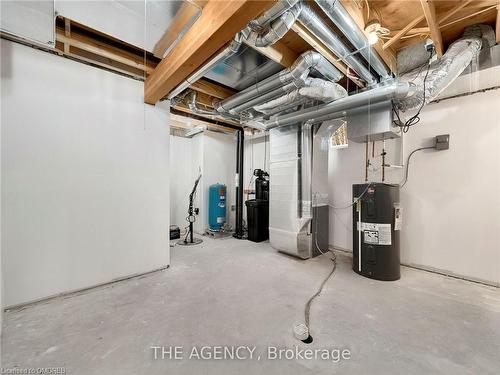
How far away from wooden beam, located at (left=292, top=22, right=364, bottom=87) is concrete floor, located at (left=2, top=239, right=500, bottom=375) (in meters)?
2.49

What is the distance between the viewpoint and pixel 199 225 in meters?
4.94

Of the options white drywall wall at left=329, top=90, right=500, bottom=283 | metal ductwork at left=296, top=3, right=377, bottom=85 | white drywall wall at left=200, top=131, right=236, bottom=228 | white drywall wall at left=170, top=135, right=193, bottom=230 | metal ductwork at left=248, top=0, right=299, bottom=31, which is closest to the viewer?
metal ductwork at left=248, top=0, right=299, bottom=31

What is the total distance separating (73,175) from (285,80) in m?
2.48

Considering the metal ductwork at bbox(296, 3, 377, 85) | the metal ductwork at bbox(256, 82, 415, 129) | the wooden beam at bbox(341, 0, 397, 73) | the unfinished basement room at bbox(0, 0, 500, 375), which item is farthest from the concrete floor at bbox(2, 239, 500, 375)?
the wooden beam at bbox(341, 0, 397, 73)

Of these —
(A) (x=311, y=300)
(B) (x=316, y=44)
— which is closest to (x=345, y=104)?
(B) (x=316, y=44)

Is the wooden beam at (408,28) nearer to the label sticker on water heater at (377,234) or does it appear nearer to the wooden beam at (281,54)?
the wooden beam at (281,54)

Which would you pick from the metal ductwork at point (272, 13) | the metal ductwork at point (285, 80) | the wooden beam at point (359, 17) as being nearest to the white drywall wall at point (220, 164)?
the metal ductwork at point (285, 80)

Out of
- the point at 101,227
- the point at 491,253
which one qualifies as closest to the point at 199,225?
the point at 101,227

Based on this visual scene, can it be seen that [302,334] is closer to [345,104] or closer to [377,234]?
[377,234]

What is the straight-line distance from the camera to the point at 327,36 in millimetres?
1794

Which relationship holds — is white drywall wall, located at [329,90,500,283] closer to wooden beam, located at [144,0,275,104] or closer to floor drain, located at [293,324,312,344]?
floor drain, located at [293,324,312,344]

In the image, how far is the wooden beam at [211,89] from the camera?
2879 mm

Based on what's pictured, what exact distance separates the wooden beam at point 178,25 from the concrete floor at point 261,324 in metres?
2.43

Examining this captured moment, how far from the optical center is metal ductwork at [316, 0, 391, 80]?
153 cm
